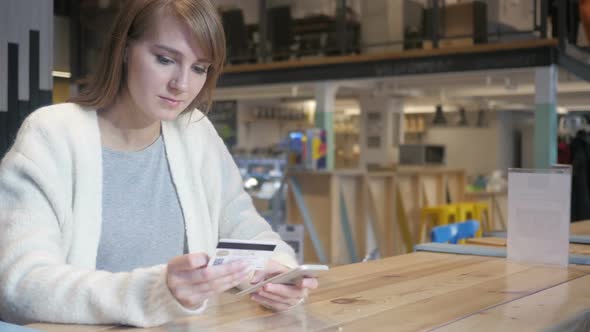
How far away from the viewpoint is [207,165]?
1653 millimetres

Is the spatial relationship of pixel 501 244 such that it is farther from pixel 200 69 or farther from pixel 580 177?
pixel 580 177

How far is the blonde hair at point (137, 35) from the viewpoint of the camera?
4.62 ft

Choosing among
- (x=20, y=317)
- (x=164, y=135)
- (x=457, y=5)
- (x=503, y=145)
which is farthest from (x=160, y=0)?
(x=503, y=145)

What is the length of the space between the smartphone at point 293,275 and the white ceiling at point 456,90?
7.63 meters

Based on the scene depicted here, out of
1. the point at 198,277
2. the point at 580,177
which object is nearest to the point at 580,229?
the point at 198,277

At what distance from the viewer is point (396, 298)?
1.48 metres

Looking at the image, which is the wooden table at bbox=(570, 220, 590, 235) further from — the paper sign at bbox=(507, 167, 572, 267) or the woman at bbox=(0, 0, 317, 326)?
the woman at bbox=(0, 0, 317, 326)

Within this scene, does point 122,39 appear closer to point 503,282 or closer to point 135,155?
point 135,155

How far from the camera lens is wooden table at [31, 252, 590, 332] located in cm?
123

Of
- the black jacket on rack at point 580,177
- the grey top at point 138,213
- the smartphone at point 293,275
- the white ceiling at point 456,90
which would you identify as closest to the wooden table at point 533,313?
the smartphone at point 293,275

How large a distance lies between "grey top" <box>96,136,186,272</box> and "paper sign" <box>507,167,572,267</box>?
1086mm

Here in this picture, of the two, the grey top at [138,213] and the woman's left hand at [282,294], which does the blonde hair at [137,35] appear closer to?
the grey top at [138,213]

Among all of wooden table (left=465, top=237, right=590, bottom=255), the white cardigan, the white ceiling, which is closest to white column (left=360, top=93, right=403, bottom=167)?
the white ceiling

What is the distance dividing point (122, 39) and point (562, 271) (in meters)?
Answer: 1.33
